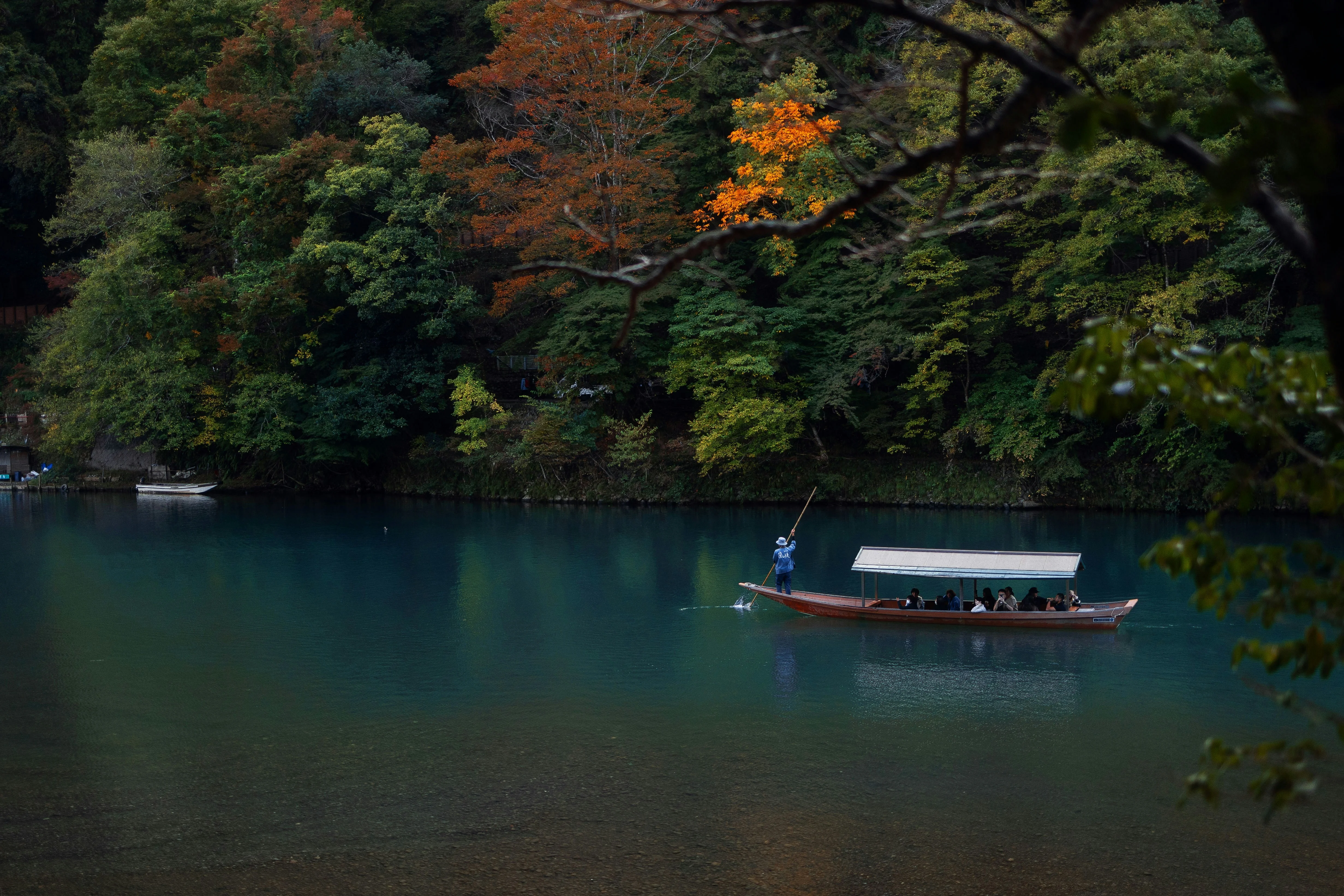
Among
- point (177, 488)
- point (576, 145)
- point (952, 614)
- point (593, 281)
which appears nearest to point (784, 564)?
point (952, 614)

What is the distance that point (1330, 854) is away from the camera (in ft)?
28.8

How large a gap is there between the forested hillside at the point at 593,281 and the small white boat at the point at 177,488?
1.11m

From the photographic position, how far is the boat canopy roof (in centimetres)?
1633

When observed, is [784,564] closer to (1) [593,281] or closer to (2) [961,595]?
(2) [961,595]

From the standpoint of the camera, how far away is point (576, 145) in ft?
104

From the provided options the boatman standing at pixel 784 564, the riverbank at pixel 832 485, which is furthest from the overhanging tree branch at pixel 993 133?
the riverbank at pixel 832 485

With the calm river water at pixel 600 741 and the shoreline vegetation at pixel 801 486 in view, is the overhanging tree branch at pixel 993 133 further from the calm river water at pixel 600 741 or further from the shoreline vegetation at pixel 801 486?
the shoreline vegetation at pixel 801 486

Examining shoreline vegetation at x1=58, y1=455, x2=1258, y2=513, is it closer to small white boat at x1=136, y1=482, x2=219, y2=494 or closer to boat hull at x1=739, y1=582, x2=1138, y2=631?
small white boat at x1=136, y1=482, x2=219, y2=494

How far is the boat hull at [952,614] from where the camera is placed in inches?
634

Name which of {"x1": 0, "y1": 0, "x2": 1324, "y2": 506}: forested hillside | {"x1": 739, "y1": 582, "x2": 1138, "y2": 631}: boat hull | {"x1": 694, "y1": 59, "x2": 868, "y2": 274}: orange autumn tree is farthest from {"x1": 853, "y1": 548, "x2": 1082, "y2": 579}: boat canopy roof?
{"x1": 694, "y1": 59, "x2": 868, "y2": 274}: orange autumn tree

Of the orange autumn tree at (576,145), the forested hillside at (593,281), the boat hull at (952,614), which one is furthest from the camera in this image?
the orange autumn tree at (576,145)

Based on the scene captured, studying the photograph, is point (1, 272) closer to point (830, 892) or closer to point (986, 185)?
point (986, 185)

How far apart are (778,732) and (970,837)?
10.0ft

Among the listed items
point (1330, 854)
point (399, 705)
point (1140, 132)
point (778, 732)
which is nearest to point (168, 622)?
point (399, 705)
